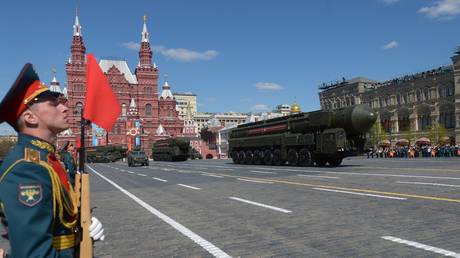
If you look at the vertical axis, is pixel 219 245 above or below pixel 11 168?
below

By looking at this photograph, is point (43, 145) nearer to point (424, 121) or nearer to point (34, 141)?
point (34, 141)

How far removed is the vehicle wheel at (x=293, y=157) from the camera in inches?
1114

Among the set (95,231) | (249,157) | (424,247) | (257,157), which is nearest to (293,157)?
(257,157)

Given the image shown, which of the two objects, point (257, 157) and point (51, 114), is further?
point (257, 157)

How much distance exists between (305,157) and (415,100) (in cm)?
5740

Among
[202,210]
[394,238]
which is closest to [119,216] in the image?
[202,210]

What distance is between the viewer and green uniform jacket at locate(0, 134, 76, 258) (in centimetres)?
204

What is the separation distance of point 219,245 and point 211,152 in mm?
90099

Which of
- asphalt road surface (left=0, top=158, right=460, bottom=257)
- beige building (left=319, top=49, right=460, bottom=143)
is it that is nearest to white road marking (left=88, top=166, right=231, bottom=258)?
asphalt road surface (left=0, top=158, right=460, bottom=257)

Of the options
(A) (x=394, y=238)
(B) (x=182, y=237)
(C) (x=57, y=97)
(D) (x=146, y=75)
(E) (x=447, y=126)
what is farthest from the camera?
(D) (x=146, y=75)

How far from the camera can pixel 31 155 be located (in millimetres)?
2277

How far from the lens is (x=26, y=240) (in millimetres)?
2031

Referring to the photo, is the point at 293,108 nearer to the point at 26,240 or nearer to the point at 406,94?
the point at 406,94

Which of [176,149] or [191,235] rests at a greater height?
[176,149]
